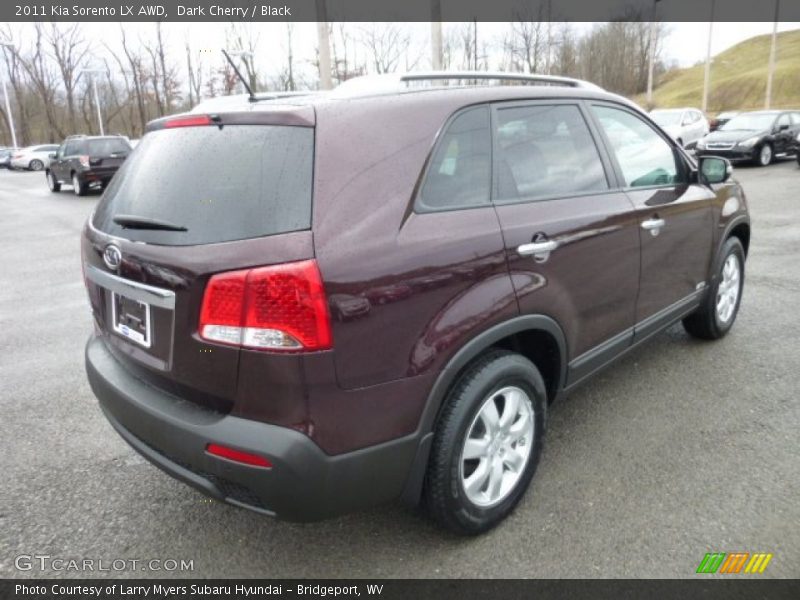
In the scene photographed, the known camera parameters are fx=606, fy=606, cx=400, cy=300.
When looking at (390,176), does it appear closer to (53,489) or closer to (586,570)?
(586,570)

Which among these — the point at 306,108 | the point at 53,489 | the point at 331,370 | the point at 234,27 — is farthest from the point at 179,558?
the point at 234,27

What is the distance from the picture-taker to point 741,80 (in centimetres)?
6944

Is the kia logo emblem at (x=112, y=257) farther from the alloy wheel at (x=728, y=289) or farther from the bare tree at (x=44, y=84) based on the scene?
the bare tree at (x=44, y=84)

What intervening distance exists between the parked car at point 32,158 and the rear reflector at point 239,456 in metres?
41.7

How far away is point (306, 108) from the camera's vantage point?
6.92 ft

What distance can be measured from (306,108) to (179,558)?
182 cm

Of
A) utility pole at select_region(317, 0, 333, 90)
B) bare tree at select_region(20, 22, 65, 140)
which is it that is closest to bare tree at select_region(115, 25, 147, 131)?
bare tree at select_region(20, 22, 65, 140)

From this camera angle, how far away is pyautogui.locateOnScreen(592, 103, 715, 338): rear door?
327 centimetres

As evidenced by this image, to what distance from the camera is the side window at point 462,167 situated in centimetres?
227

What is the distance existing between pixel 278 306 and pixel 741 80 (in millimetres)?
82201

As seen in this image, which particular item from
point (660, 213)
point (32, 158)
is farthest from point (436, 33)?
point (32, 158)

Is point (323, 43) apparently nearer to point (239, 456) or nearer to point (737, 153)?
point (737, 153)

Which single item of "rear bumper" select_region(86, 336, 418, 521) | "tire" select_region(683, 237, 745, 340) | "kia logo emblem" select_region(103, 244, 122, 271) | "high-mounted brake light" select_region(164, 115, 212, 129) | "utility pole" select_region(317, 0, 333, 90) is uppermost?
"utility pole" select_region(317, 0, 333, 90)

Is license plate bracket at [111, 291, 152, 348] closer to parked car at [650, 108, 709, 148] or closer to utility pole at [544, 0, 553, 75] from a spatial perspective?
parked car at [650, 108, 709, 148]
